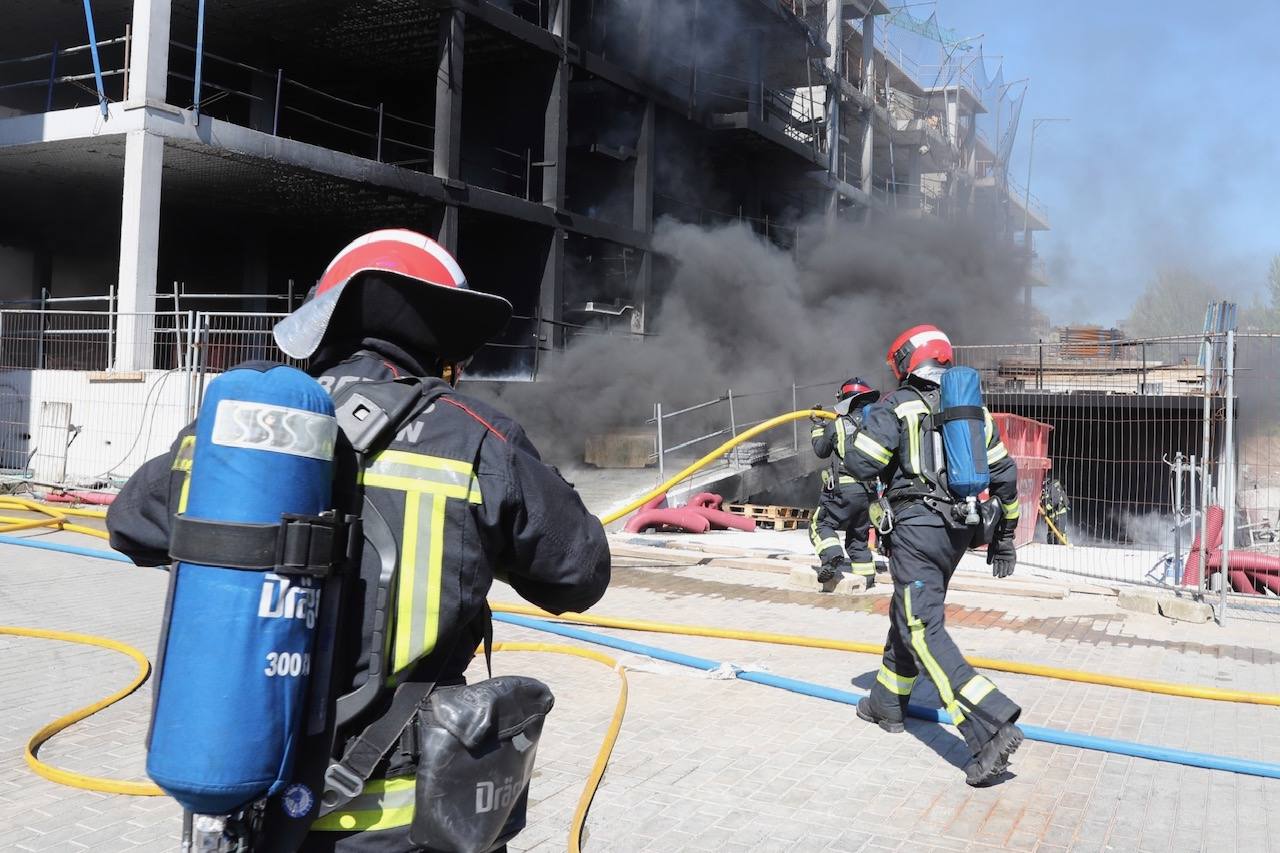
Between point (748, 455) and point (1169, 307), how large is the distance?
64.7 metres

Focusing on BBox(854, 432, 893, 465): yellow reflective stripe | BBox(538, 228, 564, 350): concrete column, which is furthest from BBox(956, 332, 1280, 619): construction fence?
BBox(538, 228, 564, 350): concrete column

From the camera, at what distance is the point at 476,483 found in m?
1.65

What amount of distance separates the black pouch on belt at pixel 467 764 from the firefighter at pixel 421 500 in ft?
0.17

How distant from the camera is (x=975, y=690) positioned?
3.77 metres

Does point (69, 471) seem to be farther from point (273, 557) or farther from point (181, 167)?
point (273, 557)

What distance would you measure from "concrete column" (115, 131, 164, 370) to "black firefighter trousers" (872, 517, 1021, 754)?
10.6 meters

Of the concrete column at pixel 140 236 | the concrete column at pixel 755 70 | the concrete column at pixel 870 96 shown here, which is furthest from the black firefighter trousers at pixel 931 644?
the concrete column at pixel 870 96

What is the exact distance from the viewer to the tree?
63.2 metres

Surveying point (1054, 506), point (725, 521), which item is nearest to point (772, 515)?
point (725, 521)

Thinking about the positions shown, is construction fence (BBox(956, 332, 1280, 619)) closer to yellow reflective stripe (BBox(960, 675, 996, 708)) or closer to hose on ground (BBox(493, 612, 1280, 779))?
hose on ground (BBox(493, 612, 1280, 779))

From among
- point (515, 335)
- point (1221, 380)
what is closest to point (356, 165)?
point (515, 335)

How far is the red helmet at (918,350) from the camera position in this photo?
4.44m

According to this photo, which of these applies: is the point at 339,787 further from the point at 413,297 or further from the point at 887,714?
the point at 887,714

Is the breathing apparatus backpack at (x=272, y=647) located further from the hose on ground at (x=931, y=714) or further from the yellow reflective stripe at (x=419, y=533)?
the hose on ground at (x=931, y=714)
